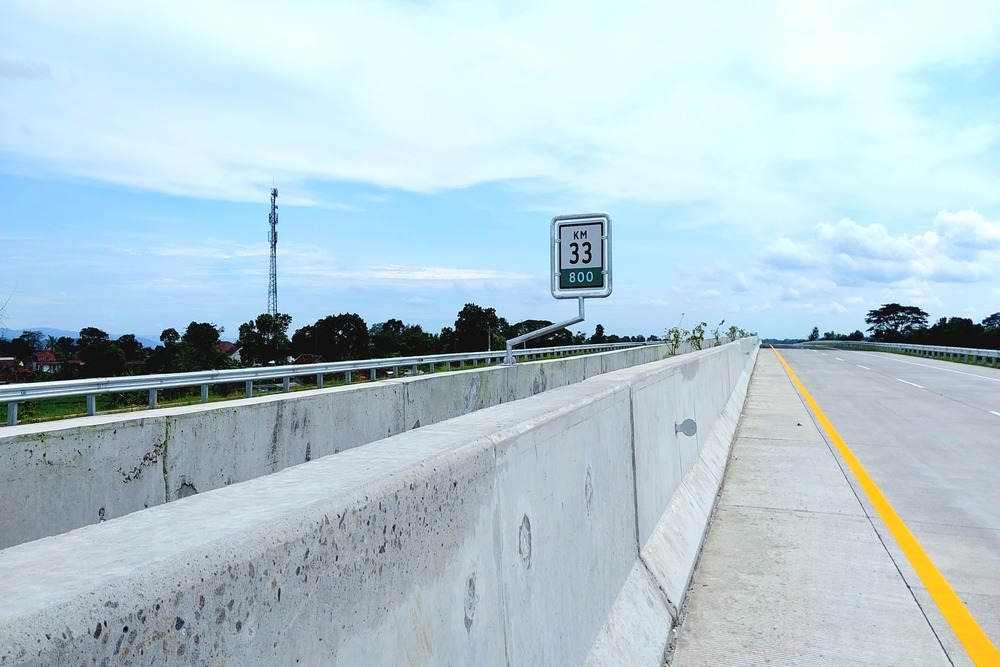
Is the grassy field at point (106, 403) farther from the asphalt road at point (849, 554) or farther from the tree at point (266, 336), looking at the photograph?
the tree at point (266, 336)

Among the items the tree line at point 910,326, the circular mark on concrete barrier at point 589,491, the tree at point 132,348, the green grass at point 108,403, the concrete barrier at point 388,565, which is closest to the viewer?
the concrete barrier at point 388,565

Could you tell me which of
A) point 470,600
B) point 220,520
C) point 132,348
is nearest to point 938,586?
point 470,600

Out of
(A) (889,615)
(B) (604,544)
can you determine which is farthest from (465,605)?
(A) (889,615)

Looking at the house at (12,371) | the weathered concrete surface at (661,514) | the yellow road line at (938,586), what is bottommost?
the yellow road line at (938,586)

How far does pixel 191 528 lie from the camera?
1782 mm

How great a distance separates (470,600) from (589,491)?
1549 millimetres

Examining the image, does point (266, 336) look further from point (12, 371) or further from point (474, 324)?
point (12, 371)

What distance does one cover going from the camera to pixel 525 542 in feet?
10.3

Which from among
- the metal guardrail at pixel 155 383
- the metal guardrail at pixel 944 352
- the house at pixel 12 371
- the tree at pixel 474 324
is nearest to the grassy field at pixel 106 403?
the metal guardrail at pixel 155 383

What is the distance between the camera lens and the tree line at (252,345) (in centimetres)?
1922

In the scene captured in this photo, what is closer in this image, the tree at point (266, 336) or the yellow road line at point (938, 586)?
the yellow road line at point (938, 586)

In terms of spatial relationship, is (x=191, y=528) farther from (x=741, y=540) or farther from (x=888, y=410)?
(x=888, y=410)

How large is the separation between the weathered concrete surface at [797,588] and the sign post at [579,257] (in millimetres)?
7405

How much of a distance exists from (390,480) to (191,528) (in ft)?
2.03
